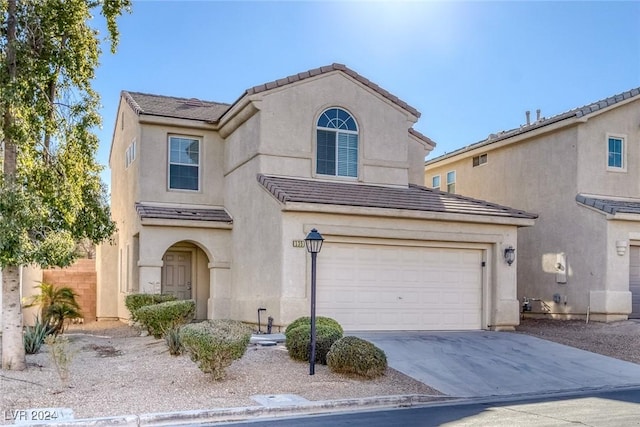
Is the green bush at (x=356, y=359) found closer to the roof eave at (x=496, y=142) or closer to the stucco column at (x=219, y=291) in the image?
the stucco column at (x=219, y=291)

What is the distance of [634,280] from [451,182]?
8852mm

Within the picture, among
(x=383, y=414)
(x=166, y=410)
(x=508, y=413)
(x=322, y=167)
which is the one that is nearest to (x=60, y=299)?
(x=322, y=167)

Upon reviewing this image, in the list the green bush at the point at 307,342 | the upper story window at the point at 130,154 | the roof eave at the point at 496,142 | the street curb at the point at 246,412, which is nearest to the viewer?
the street curb at the point at 246,412

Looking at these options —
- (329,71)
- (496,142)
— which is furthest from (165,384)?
(496,142)

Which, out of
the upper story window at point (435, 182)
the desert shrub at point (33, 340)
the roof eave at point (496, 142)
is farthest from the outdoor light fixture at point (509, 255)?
the desert shrub at point (33, 340)

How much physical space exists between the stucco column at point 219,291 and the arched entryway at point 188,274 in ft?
4.08

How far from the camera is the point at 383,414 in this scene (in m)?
9.51

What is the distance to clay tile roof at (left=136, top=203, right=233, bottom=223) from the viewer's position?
1870 cm

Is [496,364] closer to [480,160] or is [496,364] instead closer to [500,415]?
[500,415]

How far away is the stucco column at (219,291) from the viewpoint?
19281 millimetres

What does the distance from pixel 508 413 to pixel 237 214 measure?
11195 mm

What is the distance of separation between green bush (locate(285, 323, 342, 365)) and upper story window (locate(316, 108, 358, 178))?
6.11 metres

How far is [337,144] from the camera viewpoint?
59.1 ft

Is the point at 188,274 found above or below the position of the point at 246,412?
above
